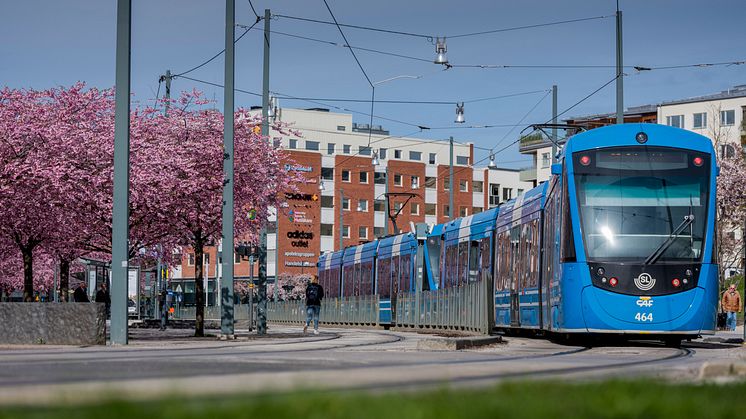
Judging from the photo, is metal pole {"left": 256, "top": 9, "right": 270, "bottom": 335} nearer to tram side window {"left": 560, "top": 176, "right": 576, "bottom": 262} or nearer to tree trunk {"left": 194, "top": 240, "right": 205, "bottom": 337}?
tree trunk {"left": 194, "top": 240, "right": 205, "bottom": 337}

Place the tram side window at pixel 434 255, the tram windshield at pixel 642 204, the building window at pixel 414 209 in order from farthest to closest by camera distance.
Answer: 1. the building window at pixel 414 209
2. the tram side window at pixel 434 255
3. the tram windshield at pixel 642 204

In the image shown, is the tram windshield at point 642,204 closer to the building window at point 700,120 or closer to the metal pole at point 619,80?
the metal pole at point 619,80

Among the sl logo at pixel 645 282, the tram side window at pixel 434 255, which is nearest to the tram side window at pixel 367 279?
the tram side window at pixel 434 255

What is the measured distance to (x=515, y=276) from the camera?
95.2 feet

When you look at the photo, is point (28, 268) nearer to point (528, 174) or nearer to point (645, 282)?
point (645, 282)

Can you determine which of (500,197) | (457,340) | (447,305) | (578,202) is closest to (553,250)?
(578,202)

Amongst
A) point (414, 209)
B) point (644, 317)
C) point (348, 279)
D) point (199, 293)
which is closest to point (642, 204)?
point (644, 317)

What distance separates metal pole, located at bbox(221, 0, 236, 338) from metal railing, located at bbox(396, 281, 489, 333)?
553cm

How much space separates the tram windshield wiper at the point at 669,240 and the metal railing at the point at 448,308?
7.00 metres

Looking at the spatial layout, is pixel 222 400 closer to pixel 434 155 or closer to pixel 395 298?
pixel 395 298

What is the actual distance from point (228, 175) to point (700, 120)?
83706 millimetres

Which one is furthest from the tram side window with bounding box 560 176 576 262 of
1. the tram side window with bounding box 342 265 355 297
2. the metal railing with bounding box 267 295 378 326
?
the tram side window with bounding box 342 265 355 297

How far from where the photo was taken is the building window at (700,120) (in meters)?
106

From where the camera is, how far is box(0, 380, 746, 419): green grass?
6062 mm
